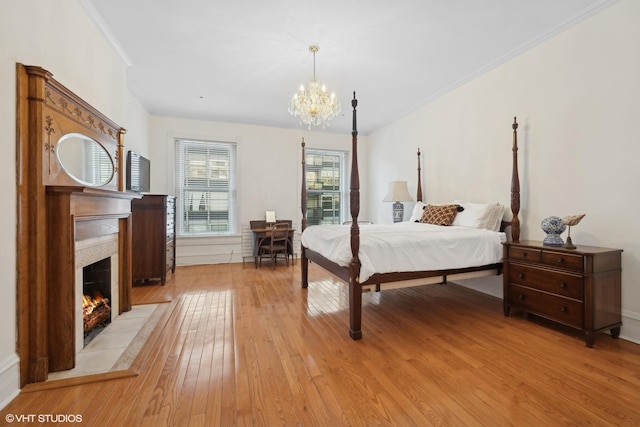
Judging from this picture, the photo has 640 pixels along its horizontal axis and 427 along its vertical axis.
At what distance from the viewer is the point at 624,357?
6.51 ft

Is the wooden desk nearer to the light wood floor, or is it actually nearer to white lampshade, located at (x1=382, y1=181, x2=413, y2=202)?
white lampshade, located at (x1=382, y1=181, x2=413, y2=202)

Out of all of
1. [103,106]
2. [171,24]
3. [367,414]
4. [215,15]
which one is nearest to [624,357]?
[367,414]

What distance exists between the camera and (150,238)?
3916mm

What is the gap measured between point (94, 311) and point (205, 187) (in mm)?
3336

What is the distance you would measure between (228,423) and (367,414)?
716mm

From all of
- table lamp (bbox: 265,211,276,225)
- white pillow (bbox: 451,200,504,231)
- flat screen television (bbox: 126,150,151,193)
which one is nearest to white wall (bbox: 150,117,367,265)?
table lamp (bbox: 265,211,276,225)

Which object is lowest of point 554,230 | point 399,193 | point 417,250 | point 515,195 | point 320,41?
point 417,250

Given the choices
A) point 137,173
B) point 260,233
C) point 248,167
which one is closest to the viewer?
point 137,173

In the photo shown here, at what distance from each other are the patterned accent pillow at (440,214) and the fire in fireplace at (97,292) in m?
3.81

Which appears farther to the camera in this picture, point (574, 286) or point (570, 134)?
point (570, 134)

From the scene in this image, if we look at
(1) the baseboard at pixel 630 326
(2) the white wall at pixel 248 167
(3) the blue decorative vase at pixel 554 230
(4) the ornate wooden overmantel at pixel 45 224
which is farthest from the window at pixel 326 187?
(1) the baseboard at pixel 630 326

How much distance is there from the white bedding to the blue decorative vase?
48 centimetres

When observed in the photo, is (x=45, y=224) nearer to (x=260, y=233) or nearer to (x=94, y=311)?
(x=94, y=311)

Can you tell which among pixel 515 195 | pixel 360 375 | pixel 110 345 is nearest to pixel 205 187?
pixel 110 345
